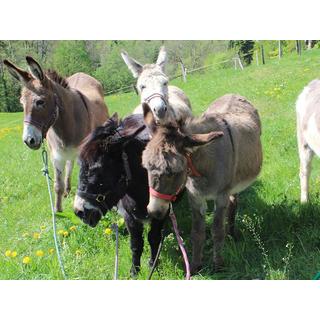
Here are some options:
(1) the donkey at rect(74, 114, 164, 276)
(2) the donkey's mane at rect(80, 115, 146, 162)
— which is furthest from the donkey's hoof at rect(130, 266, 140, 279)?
(2) the donkey's mane at rect(80, 115, 146, 162)

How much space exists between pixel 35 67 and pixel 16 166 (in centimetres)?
427

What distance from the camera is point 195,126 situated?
334cm

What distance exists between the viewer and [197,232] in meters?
3.59

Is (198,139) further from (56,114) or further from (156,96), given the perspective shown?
(56,114)

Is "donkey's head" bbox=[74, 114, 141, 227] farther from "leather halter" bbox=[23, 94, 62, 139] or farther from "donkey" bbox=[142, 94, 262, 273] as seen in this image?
"leather halter" bbox=[23, 94, 62, 139]

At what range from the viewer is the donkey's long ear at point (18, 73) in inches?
158

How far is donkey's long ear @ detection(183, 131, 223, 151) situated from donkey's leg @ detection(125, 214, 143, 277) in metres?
1.01

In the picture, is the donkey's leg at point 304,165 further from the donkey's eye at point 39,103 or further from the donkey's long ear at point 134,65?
the donkey's eye at point 39,103

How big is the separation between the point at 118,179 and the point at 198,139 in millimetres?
822

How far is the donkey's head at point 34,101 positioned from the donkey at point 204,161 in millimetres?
1430

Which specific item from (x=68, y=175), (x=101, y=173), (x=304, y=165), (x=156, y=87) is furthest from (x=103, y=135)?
(x=68, y=175)

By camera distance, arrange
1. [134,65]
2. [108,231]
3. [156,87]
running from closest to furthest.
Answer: [108,231] → [156,87] → [134,65]

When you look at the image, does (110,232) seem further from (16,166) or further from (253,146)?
(16,166)
